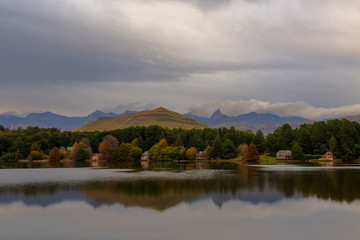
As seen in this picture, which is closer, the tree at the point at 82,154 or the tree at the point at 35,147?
the tree at the point at 82,154

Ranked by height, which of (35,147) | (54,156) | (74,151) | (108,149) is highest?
(35,147)

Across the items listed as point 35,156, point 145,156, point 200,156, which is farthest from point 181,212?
point 35,156

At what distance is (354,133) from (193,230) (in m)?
133

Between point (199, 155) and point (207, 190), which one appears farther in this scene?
point (199, 155)

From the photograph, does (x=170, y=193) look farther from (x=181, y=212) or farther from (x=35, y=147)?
(x=35, y=147)

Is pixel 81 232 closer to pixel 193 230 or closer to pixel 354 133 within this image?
pixel 193 230

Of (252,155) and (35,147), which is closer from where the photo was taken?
(252,155)

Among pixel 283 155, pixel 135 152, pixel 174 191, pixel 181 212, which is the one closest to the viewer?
pixel 181 212

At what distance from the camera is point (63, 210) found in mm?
33219

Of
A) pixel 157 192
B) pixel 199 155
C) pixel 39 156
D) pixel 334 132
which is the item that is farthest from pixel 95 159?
pixel 157 192

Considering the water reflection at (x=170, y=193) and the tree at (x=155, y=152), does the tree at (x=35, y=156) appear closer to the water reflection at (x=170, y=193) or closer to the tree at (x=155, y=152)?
the tree at (x=155, y=152)

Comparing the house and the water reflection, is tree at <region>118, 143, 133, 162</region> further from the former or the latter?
the water reflection

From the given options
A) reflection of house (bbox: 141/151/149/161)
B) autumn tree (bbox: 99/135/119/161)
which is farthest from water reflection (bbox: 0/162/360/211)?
reflection of house (bbox: 141/151/149/161)

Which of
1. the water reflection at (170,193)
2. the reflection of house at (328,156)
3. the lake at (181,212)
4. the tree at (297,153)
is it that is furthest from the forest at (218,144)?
the lake at (181,212)
